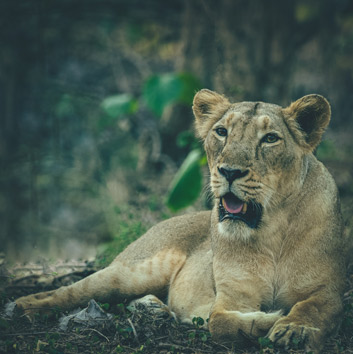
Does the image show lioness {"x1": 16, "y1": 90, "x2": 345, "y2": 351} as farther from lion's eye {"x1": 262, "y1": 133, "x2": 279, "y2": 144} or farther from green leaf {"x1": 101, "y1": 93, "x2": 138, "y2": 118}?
green leaf {"x1": 101, "y1": 93, "x2": 138, "y2": 118}

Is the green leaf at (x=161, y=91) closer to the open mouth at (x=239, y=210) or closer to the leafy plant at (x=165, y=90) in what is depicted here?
the leafy plant at (x=165, y=90)

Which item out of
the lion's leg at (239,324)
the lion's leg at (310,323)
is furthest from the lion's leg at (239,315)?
the lion's leg at (310,323)

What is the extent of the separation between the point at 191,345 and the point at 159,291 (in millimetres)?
1181

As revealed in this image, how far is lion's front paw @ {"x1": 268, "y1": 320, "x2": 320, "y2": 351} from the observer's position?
3.30 m

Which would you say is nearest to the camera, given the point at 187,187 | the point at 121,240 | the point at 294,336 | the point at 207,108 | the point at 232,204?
the point at 294,336

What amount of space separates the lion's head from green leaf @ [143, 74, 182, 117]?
1.83 metres

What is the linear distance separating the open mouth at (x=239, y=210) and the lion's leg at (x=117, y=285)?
1.12 meters

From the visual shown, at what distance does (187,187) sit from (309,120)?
199 centimetres

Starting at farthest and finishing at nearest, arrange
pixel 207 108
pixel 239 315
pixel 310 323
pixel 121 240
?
pixel 121 240 < pixel 207 108 < pixel 239 315 < pixel 310 323

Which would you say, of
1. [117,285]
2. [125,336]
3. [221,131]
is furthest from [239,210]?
[117,285]

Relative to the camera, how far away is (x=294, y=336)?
3324 mm

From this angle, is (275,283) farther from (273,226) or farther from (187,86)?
(187,86)

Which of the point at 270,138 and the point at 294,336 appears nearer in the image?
the point at 294,336

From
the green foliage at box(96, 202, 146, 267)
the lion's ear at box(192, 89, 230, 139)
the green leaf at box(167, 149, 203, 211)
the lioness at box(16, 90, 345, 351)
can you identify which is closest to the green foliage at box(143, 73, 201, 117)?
the green leaf at box(167, 149, 203, 211)
